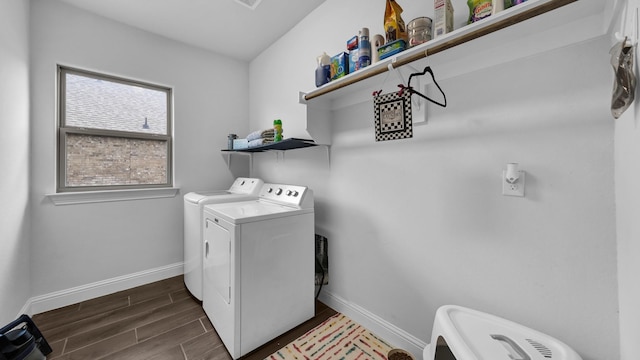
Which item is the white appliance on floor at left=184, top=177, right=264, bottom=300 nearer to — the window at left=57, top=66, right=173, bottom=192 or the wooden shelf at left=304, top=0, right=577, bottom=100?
the window at left=57, top=66, right=173, bottom=192

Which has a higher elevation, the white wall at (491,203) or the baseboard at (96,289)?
the white wall at (491,203)

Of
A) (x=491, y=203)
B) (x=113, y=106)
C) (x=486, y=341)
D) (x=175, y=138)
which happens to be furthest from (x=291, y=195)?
(x=113, y=106)

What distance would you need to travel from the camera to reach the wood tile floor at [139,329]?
1491mm

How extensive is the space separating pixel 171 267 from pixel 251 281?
165cm

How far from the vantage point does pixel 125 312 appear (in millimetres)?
1928

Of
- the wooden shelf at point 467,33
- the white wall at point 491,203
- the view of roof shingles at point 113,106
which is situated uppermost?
the view of roof shingles at point 113,106

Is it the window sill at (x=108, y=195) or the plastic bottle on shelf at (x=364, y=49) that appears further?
the window sill at (x=108, y=195)

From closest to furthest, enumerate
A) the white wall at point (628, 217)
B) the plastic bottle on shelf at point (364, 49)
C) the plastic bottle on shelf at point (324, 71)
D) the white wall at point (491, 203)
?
the white wall at point (628, 217)
the white wall at point (491, 203)
the plastic bottle on shelf at point (364, 49)
the plastic bottle on shelf at point (324, 71)

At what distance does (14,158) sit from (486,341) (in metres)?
2.93

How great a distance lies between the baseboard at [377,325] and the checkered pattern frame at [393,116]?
→ 122 centimetres

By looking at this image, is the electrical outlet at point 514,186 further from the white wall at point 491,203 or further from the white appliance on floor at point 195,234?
the white appliance on floor at point 195,234

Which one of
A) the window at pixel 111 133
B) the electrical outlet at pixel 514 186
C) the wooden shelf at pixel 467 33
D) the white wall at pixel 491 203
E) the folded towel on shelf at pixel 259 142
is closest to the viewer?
the wooden shelf at pixel 467 33

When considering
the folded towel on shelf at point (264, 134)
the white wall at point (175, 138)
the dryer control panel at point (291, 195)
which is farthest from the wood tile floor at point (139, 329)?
the folded towel on shelf at point (264, 134)

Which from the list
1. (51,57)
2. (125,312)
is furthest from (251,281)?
(51,57)
